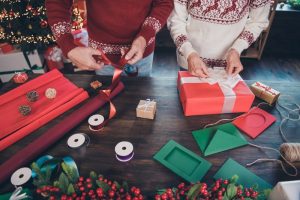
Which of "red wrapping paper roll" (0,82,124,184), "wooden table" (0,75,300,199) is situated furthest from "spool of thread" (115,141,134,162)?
"red wrapping paper roll" (0,82,124,184)

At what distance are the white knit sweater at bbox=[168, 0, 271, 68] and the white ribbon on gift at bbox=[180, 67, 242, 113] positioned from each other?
0.16 meters

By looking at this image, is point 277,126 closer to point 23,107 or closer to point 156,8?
point 156,8

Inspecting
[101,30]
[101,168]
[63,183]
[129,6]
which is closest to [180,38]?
[129,6]

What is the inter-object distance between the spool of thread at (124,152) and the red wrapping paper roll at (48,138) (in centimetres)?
28

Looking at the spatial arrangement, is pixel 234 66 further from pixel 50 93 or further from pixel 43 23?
pixel 43 23

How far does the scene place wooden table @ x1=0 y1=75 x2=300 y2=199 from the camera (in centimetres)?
93

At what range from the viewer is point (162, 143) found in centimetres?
105

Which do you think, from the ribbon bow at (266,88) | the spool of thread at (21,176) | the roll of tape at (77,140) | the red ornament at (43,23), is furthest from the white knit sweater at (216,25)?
the red ornament at (43,23)

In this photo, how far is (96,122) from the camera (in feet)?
3.63

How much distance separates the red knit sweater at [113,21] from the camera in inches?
48.4

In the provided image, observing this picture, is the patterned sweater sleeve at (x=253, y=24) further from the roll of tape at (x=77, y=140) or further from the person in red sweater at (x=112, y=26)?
the roll of tape at (x=77, y=140)

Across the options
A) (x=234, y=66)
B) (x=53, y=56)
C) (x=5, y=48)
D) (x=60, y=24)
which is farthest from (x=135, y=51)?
(x=5, y=48)

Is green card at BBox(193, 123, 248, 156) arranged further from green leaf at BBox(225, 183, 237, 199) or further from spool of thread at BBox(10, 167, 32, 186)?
spool of thread at BBox(10, 167, 32, 186)

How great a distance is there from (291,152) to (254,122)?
0.24 metres
